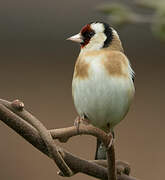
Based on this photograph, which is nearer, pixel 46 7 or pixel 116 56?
pixel 116 56

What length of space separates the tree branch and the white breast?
97 centimetres

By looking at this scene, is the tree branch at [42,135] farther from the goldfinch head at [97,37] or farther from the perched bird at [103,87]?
the goldfinch head at [97,37]

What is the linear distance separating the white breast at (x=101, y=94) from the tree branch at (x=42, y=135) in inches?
38.4

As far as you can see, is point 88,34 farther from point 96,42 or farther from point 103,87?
point 103,87

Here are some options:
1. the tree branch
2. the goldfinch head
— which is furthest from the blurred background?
the tree branch

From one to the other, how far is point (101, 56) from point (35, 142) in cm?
128

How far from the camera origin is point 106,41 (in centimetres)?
247

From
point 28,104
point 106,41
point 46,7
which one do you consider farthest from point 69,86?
point 106,41

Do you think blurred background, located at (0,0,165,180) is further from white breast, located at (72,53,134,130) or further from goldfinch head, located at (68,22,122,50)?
white breast, located at (72,53,134,130)

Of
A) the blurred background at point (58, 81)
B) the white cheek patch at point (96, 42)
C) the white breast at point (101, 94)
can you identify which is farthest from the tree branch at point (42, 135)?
the blurred background at point (58, 81)

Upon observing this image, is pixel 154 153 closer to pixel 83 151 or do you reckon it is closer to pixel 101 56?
pixel 83 151

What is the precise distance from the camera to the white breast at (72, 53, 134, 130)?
2168mm

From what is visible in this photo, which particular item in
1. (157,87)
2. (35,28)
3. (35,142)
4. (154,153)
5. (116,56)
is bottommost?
(154,153)

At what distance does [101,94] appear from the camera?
7.09 feet
